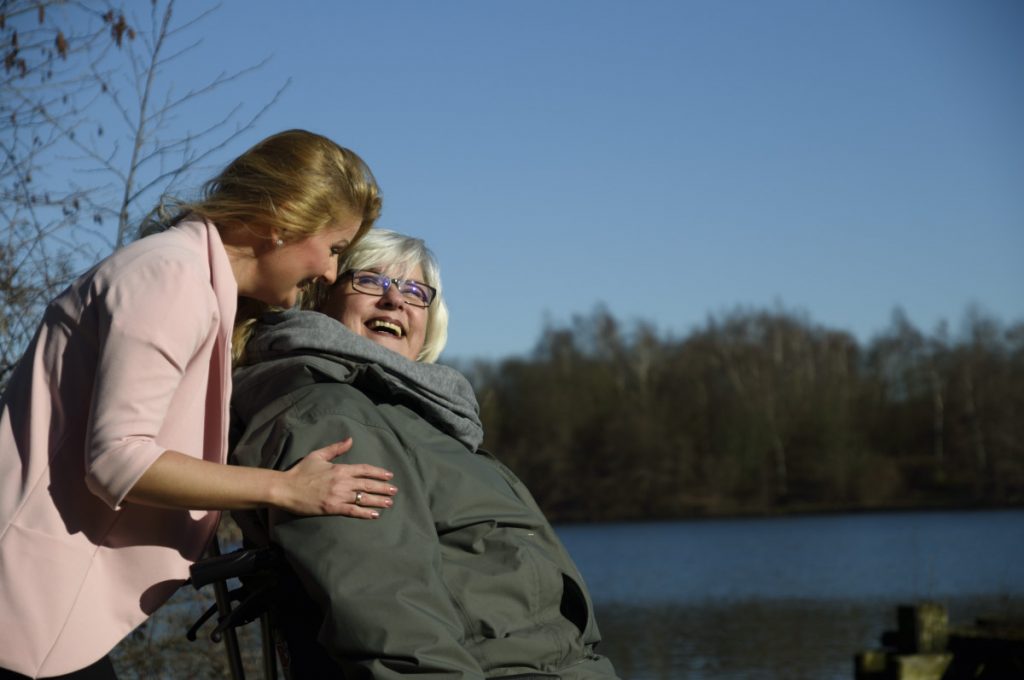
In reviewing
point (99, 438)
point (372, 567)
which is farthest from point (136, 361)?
point (372, 567)

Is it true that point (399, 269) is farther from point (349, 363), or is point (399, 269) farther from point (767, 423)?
point (767, 423)

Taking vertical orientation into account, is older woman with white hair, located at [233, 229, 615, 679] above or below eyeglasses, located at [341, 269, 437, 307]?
below

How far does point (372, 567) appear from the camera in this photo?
95.7 inches

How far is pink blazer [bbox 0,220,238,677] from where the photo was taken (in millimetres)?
2293

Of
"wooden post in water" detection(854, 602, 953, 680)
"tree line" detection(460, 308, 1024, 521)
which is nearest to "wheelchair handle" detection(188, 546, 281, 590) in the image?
"wooden post in water" detection(854, 602, 953, 680)

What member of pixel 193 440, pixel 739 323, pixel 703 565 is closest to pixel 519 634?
pixel 193 440

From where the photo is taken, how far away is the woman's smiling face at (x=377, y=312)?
10.9 ft

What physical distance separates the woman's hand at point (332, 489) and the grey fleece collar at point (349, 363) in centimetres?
30

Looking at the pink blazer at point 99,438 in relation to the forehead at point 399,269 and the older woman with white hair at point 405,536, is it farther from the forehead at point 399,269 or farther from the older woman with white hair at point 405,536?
the forehead at point 399,269

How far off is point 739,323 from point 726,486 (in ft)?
33.0

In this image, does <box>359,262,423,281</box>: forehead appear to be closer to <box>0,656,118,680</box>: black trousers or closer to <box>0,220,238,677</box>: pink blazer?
<box>0,220,238,677</box>: pink blazer

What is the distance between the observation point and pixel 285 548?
246 cm

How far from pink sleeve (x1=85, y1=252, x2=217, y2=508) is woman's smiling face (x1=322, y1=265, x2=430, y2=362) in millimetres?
948

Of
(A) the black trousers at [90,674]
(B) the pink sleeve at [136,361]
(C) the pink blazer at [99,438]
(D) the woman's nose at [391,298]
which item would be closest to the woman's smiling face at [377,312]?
(D) the woman's nose at [391,298]
